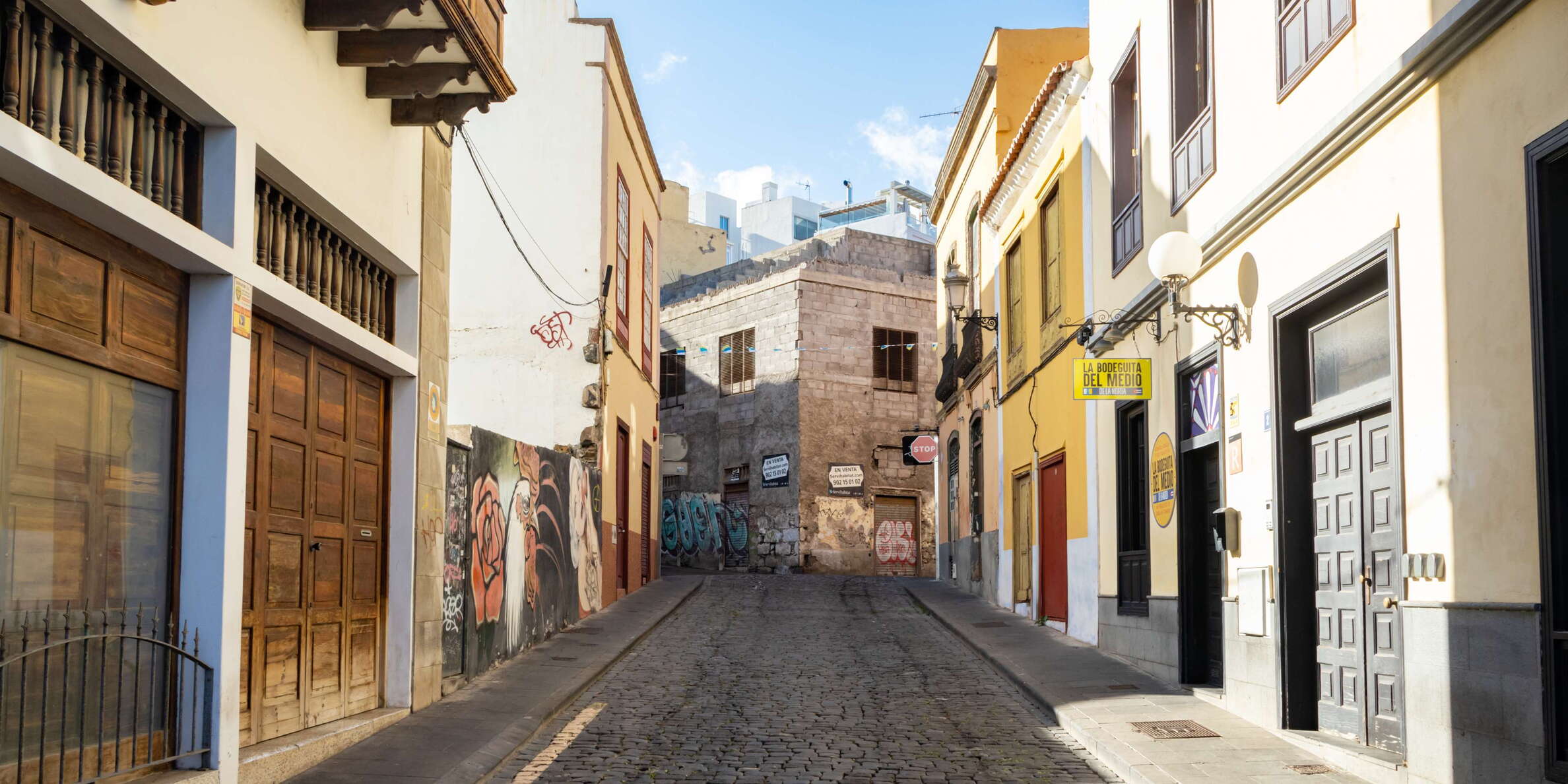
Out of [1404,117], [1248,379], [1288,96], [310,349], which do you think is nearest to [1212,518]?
[1248,379]

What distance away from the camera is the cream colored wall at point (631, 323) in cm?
1812

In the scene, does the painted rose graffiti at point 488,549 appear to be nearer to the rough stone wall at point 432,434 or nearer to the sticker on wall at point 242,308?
the rough stone wall at point 432,434

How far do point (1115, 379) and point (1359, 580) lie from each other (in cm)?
396

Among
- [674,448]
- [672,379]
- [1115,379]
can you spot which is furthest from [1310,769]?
[672,379]

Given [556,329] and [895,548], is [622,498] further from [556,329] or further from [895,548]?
[895,548]

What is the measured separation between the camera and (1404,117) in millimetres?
6500

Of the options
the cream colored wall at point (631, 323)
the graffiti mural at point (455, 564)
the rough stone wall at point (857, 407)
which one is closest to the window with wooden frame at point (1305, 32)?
the graffiti mural at point (455, 564)

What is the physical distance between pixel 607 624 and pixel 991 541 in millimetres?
6835

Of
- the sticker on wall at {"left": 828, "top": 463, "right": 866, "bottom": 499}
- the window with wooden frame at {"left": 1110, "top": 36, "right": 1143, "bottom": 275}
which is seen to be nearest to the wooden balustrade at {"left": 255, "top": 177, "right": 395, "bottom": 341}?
the window with wooden frame at {"left": 1110, "top": 36, "right": 1143, "bottom": 275}

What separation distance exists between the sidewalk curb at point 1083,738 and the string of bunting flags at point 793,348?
18.0 metres

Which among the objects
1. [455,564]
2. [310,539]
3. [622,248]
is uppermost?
[622,248]

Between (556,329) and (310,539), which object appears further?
(556,329)

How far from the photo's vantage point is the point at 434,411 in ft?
30.7

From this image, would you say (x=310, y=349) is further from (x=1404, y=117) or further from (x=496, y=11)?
(x=1404, y=117)
